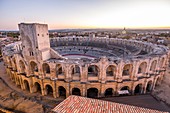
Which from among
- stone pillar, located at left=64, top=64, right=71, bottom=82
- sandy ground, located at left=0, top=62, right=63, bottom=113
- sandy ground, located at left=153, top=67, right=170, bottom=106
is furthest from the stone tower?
sandy ground, located at left=153, top=67, right=170, bottom=106

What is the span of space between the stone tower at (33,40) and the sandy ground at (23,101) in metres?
9.59

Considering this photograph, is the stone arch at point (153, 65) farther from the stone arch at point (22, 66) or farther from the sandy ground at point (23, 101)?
the stone arch at point (22, 66)

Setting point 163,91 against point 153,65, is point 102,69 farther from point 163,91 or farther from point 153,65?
point 163,91

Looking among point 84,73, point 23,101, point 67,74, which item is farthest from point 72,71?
point 23,101

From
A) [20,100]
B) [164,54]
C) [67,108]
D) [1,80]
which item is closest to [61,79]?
[20,100]

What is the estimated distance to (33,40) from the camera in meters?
27.3

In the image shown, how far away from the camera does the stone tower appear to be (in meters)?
26.9

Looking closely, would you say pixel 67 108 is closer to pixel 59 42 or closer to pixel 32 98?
pixel 32 98

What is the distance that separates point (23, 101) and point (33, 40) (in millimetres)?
14416

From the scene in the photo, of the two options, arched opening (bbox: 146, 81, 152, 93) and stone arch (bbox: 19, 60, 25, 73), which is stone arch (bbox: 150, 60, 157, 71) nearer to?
arched opening (bbox: 146, 81, 152, 93)

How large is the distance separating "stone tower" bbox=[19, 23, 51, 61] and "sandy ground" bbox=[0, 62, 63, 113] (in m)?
9.59

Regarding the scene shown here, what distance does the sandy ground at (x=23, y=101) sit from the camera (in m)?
25.4

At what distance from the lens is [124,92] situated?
1055 inches

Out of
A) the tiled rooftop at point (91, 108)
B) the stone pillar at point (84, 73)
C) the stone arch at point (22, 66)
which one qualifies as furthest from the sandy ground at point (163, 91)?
the stone arch at point (22, 66)
